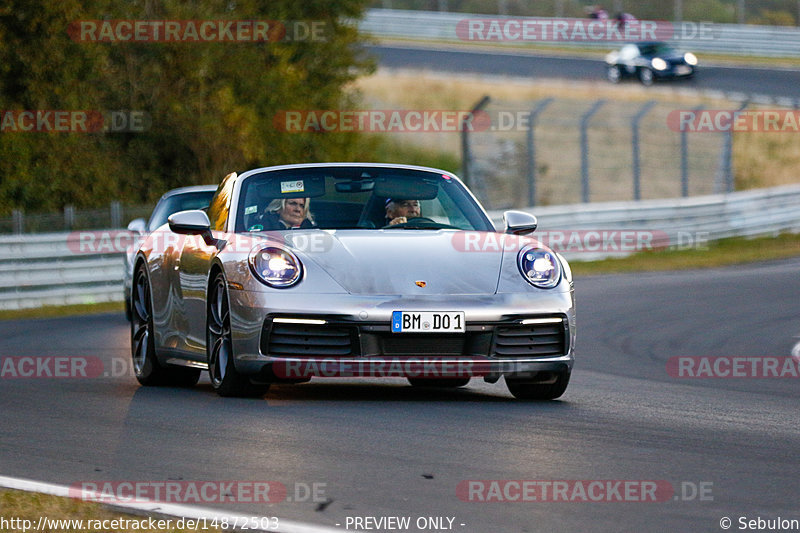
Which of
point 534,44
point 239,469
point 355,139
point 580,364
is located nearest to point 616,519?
point 239,469

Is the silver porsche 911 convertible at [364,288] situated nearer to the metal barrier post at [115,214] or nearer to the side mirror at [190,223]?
the side mirror at [190,223]

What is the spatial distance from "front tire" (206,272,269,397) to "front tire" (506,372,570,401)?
142 cm

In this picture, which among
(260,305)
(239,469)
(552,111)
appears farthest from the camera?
(552,111)

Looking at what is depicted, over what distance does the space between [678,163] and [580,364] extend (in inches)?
928

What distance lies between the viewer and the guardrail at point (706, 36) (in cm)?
4894

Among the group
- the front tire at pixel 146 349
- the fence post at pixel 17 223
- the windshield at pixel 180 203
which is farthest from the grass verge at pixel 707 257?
the front tire at pixel 146 349

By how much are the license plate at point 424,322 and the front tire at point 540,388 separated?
816mm

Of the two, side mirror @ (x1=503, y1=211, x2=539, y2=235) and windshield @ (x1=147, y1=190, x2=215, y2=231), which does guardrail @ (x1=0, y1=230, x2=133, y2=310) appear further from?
side mirror @ (x1=503, y1=211, x2=539, y2=235)

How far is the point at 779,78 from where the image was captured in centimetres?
4462

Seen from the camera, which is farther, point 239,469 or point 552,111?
point 552,111

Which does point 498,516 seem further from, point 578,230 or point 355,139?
point 355,139

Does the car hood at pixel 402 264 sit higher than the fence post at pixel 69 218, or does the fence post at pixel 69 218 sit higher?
the car hood at pixel 402 264

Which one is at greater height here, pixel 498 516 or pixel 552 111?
pixel 498 516

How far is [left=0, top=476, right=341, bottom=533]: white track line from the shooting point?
4.91m
